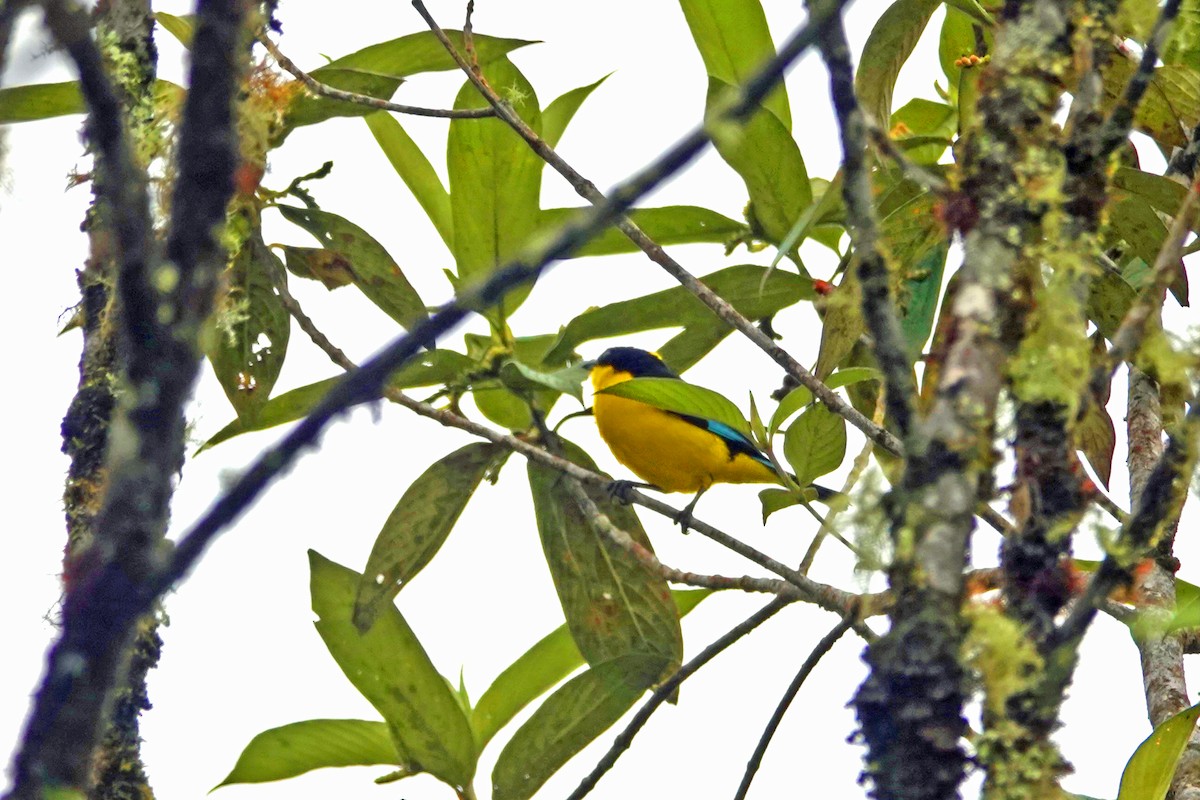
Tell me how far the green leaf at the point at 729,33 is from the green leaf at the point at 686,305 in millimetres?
371

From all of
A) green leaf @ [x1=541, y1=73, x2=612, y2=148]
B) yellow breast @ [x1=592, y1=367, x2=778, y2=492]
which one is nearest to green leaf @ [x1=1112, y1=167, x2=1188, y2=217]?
green leaf @ [x1=541, y1=73, x2=612, y2=148]

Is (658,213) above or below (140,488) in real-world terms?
above

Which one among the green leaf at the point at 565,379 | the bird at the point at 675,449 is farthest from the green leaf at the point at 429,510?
the bird at the point at 675,449

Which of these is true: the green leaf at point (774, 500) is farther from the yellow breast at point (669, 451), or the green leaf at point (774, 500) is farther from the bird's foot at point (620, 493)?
the yellow breast at point (669, 451)

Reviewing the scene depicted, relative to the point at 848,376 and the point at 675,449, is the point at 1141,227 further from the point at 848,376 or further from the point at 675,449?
the point at 675,449

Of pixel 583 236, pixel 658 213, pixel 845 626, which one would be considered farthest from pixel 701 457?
pixel 583 236

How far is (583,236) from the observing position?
982 millimetres

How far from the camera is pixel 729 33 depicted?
3.33m

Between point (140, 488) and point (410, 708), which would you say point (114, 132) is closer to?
point (140, 488)

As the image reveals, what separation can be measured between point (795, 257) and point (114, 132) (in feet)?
8.67

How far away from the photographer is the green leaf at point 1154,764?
2516 mm

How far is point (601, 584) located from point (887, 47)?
4.93 ft

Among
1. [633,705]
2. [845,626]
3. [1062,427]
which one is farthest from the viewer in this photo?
[633,705]

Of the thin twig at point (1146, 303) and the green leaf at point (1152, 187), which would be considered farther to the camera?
the green leaf at point (1152, 187)
